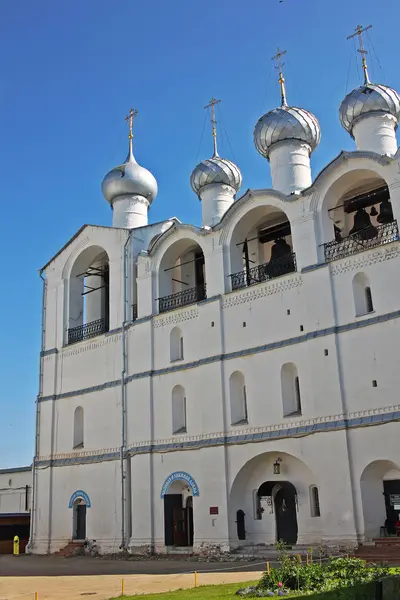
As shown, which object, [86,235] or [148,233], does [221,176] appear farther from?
[86,235]

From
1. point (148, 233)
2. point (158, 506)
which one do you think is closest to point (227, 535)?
point (158, 506)

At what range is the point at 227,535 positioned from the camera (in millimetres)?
19250

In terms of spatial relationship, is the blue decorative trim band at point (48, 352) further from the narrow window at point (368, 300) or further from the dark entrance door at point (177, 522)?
the narrow window at point (368, 300)

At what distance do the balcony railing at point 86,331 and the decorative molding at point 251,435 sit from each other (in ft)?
14.5

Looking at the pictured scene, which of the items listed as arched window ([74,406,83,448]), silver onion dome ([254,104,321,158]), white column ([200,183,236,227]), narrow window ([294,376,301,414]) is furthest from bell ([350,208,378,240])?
arched window ([74,406,83,448])

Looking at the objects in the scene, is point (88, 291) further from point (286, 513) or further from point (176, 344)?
point (286, 513)

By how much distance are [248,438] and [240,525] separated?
2.51 metres

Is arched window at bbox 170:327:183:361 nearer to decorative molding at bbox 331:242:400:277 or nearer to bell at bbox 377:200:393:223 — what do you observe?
decorative molding at bbox 331:242:400:277

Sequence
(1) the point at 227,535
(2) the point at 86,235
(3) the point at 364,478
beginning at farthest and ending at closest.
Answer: (2) the point at 86,235 → (1) the point at 227,535 → (3) the point at 364,478

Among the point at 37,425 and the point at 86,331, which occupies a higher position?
the point at 86,331

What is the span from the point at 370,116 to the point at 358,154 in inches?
132

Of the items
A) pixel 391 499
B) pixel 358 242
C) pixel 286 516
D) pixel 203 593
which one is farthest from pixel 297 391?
pixel 203 593

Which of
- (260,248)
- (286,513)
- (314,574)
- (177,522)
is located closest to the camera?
(314,574)

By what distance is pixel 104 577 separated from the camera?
15.9 m
